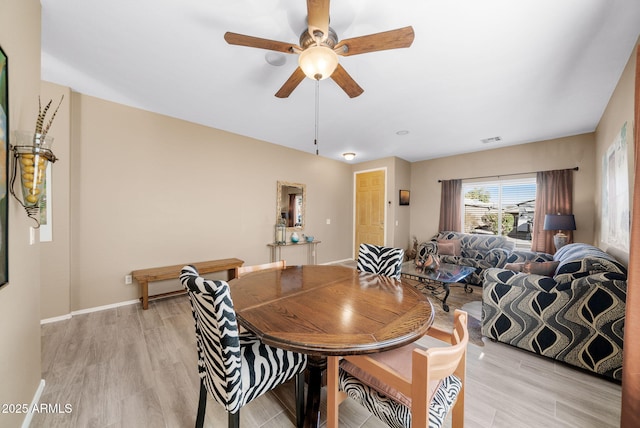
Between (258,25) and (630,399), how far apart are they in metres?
3.21

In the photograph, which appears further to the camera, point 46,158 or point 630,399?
point 46,158

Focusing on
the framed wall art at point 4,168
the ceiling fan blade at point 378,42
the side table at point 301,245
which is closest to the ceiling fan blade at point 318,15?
the ceiling fan blade at point 378,42

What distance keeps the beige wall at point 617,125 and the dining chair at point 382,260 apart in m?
1.86

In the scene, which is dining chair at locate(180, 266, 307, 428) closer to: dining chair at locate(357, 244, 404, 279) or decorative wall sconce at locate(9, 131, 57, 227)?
decorative wall sconce at locate(9, 131, 57, 227)

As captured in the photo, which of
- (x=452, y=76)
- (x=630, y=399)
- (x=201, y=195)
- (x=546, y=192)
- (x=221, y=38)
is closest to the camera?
(x=630, y=399)

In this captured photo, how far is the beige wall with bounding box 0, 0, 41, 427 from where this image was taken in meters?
1.15

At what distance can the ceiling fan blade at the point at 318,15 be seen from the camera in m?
1.28

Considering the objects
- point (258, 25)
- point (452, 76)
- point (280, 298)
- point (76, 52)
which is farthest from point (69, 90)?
point (452, 76)

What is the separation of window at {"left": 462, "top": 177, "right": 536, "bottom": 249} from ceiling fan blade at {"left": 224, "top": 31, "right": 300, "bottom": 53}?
16.1 ft

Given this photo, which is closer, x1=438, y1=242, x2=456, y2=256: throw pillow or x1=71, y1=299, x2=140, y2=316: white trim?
x1=71, y1=299, x2=140, y2=316: white trim

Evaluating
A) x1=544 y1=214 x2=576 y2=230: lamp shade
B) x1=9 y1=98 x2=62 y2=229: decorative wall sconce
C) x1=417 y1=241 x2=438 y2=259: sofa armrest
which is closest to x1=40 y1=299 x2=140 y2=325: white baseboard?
x1=9 y1=98 x2=62 y2=229: decorative wall sconce

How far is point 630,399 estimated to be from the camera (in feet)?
4.00

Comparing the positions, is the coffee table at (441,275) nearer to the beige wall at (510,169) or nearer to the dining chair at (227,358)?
the beige wall at (510,169)

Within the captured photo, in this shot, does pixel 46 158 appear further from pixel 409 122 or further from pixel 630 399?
pixel 409 122
